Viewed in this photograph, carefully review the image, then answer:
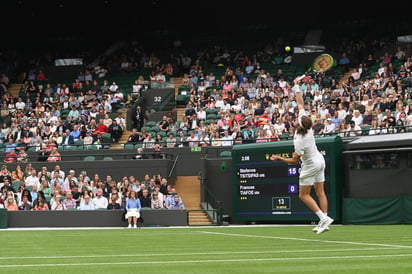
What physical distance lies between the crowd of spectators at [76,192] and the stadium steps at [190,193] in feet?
3.44

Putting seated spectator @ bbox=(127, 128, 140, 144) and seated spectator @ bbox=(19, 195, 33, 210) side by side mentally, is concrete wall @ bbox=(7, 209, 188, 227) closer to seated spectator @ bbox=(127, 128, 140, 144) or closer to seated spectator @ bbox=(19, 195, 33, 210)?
seated spectator @ bbox=(19, 195, 33, 210)

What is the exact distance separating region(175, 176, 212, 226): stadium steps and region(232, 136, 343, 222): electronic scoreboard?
1.75 metres

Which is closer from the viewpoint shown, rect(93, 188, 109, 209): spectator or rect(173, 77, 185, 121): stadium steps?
rect(93, 188, 109, 209): spectator

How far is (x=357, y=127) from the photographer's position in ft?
95.2

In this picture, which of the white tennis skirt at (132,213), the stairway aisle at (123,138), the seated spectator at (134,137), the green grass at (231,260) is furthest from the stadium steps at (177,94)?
the green grass at (231,260)

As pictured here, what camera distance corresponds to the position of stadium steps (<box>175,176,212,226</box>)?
3016cm

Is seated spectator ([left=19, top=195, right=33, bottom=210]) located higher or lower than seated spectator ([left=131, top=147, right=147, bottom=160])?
lower

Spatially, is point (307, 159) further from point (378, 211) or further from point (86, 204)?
point (86, 204)

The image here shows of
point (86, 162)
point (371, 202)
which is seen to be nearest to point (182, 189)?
point (86, 162)

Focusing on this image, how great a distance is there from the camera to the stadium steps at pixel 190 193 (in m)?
30.2

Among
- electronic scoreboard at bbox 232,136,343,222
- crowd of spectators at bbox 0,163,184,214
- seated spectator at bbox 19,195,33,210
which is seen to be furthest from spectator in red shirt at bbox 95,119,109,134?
electronic scoreboard at bbox 232,136,343,222

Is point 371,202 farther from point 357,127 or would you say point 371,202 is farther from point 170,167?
point 170,167

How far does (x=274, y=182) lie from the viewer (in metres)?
27.7

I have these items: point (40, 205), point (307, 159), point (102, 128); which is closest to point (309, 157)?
point (307, 159)
